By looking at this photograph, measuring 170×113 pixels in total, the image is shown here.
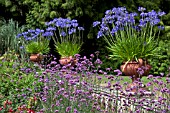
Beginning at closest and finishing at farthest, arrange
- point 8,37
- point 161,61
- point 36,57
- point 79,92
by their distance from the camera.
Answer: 1. point 79,92
2. point 36,57
3. point 161,61
4. point 8,37

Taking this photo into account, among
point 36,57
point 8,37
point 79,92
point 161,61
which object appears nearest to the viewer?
point 79,92

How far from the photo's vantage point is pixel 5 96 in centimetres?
565

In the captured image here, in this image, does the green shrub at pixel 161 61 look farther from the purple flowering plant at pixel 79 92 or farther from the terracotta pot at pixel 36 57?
the purple flowering plant at pixel 79 92

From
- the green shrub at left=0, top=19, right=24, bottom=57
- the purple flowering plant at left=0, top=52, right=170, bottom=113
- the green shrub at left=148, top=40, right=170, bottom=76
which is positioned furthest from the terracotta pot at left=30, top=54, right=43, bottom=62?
the green shrub at left=148, top=40, right=170, bottom=76

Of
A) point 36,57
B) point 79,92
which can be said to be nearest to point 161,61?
point 36,57

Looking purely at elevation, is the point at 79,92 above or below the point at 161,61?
below

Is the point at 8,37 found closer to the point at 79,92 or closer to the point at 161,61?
the point at 161,61

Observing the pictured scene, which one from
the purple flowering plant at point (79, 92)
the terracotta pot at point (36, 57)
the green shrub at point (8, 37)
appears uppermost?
the green shrub at point (8, 37)

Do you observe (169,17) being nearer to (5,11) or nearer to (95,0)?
(95,0)


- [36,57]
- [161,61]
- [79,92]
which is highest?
[36,57]

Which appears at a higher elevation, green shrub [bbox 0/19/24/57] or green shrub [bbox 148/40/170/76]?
green shrub [bbox 0/19/24/57]

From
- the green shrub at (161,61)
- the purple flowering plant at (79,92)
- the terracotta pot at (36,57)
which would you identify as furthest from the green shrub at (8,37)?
the purple flowering plant at (79,92)

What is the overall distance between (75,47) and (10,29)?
340 centimetres

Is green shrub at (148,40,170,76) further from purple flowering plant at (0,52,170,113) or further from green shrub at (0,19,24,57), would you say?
purple flowering plant at (0,52,170,113)
